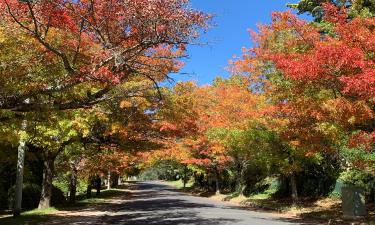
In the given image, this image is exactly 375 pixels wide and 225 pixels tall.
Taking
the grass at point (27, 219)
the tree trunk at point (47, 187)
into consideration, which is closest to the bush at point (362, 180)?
the grass at point (27, 219)

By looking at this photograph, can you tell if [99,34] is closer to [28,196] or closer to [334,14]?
[334,14]

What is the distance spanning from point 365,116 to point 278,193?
2300 cm

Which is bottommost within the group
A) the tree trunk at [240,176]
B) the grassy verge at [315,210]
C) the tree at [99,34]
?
the grassy verge at [315,210]

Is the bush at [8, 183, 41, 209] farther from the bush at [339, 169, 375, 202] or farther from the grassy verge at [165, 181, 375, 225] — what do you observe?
the bush at [339, 169, 375, 202]

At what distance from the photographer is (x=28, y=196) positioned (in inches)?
1148

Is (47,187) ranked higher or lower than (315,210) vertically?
higher

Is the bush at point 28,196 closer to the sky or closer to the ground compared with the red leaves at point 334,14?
closer to the ground

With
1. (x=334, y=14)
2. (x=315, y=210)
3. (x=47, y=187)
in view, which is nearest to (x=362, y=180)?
(x=315, y=210)

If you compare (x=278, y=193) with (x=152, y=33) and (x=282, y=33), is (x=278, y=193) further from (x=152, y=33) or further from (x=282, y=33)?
(x=152, y=33)

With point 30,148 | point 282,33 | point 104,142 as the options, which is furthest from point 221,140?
point 30,148

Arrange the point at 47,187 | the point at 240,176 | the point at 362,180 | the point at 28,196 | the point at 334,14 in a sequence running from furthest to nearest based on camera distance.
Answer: the point at 240,176, the point at 28,196, the point at 362,180, the point at 47,187, the point at 334,14

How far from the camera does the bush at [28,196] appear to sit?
28.6m

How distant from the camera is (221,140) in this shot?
35531 millimetres

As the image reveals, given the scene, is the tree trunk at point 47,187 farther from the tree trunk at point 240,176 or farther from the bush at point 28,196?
the tree trunk at point 240,176
